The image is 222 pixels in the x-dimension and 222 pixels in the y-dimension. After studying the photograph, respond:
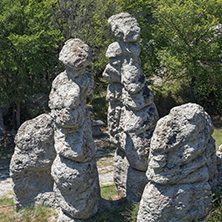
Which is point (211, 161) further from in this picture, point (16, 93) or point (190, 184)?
point (16, 93)

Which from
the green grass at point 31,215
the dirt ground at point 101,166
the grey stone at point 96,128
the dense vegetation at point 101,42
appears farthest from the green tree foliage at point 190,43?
Answer: the green grass at point 31,215

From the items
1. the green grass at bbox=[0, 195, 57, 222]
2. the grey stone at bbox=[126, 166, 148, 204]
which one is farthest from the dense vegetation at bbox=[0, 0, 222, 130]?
the grey stone at bbox=[126, 166, 148, 204]

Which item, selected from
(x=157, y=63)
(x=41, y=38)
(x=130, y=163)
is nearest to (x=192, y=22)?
(x=157, y=63)

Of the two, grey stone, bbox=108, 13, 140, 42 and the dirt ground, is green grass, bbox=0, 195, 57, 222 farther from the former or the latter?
grey stone, bbox=108, 13, 140, 42

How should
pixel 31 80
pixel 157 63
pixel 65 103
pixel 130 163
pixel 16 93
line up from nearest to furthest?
1. pixel 65 103
2. pixel 130 163
3. pixel 16 93
4. pixel 31 80
5. pixel 157 63

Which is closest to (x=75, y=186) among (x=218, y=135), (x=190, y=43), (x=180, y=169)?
(x=180, y=169)

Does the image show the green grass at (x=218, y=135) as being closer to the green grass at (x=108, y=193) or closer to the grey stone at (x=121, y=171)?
the green grass at (x=108, y=193)

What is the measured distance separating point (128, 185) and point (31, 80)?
11.9 m

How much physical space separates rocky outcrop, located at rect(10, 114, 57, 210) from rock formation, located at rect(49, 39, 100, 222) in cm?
98

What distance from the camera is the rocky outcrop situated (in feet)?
25.5

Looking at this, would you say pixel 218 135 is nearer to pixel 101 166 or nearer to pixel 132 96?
pixel 101 166

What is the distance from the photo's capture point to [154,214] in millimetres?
5863

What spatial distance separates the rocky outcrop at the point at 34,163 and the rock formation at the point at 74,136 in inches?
38.7

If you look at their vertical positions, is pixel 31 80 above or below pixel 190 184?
above
